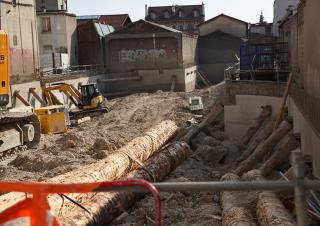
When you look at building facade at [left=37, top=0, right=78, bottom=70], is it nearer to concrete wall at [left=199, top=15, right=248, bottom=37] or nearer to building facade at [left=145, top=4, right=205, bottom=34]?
concrete wall at [left=199, top=15, right=248, bottom=37]

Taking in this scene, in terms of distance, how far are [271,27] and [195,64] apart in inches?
741

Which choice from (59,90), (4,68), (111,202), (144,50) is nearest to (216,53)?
(144,50)

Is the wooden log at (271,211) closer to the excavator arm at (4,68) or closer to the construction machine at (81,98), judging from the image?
the excavator arm at (4,68)

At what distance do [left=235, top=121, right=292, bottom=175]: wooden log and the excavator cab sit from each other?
49.0 feet

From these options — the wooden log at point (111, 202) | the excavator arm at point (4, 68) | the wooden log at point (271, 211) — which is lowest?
the wooden log at point (111, 202)

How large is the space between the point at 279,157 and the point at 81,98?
664 inches

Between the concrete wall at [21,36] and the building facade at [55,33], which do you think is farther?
the building facade at [55,33]

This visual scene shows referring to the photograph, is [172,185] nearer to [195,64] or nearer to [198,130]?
[198,130]

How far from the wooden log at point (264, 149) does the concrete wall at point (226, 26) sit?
41.7 m

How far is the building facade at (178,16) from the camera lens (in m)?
85.8

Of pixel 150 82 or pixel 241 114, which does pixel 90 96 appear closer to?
pixel 241 114

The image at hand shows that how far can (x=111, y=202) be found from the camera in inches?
405

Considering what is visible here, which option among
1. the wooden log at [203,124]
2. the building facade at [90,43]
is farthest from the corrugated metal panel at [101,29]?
the wooden log at [203,124]

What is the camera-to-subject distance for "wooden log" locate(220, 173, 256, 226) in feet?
28.7
